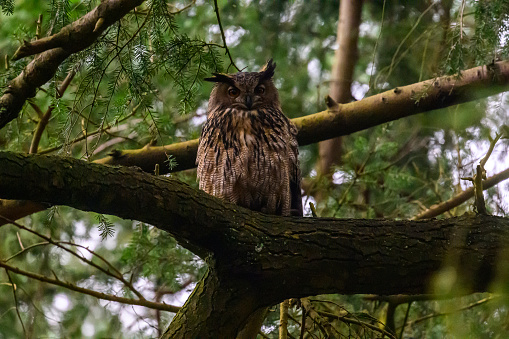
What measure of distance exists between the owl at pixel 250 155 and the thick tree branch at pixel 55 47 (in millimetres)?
1018

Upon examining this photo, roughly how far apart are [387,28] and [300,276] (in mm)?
3297

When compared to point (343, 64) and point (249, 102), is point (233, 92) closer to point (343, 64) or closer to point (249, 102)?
Answer: point (249, 102)

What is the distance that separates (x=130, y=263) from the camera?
4195mm

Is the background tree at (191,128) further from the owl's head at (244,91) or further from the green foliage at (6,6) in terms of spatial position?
the owl's head at (244,91)

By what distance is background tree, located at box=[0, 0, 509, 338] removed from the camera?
2.79 metres

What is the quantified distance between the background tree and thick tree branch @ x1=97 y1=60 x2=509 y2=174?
0.08ft

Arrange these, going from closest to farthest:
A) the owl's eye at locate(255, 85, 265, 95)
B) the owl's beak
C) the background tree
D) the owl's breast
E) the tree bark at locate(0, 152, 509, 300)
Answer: the tree bark at locate(0, 152, 509, 300) < the background tree < the owl's breast < the owl's beak < the owl's eye at locate(255, 85, 265, 95)

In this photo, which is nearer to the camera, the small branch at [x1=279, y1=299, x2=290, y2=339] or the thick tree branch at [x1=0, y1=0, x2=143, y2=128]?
the thick tree branch at [x1=0, y1=0, x2=143, y2=128]

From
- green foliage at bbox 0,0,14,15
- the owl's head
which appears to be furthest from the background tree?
the owl's head

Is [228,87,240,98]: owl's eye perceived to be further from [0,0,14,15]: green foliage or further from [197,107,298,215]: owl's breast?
[0,0,14,15]: green foliage

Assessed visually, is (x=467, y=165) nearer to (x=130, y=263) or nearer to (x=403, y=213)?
(x=403, y=213)

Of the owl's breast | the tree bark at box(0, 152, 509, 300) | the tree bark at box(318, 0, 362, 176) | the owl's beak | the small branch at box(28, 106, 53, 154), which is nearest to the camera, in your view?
the tree bark at box(0, 152, 509, 300)

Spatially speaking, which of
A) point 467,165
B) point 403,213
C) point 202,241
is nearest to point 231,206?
point 202,241

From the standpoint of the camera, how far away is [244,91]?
357 cm
